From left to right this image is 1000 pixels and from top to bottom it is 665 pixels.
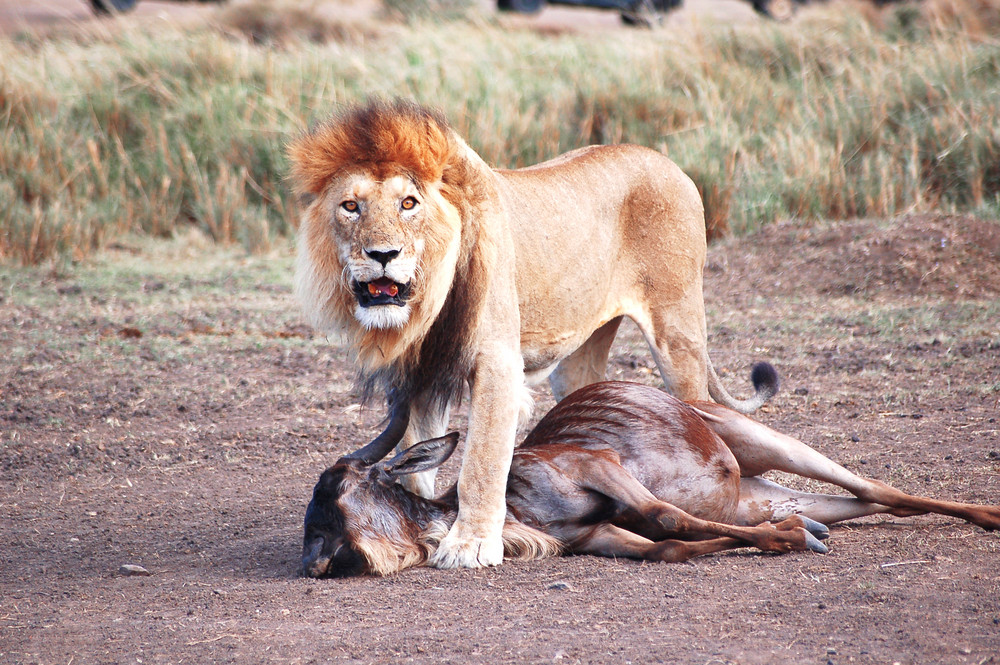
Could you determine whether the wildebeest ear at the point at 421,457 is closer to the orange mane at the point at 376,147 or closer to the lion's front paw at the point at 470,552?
the lion's front paw at the point at 470,552

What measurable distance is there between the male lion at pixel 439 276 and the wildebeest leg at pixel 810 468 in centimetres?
81

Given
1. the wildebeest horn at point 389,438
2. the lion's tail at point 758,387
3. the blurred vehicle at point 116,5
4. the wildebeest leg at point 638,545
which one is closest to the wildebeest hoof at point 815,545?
the wildebeest leg at point 638,545

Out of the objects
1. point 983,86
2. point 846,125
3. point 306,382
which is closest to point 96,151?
point 306,382

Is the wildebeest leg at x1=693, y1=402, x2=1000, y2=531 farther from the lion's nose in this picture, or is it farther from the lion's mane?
the lion's nose

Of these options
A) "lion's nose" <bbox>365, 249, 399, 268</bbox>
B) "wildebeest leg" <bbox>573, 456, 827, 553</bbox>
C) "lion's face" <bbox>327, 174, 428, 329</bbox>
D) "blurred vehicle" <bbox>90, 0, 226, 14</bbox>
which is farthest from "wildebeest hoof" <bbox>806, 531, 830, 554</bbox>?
"blurred vehicle" <bbox>90, 0, 226, 14</bbox>

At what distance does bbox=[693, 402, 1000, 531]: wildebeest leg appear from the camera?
13.9ft

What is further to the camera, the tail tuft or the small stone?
the tail tuft

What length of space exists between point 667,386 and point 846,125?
23.9 feet

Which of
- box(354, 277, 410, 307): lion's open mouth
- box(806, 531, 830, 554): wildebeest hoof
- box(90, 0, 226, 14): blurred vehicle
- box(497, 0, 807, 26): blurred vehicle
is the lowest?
box(806, 531, 830, 554): wildebeest hoof

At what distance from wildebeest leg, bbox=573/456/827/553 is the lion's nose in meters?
1.13

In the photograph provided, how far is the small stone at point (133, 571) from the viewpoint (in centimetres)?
413

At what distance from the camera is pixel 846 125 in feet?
37.5

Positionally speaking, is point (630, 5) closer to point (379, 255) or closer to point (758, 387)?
point (758, 387)

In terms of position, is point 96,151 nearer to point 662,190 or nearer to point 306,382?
point 306,382
